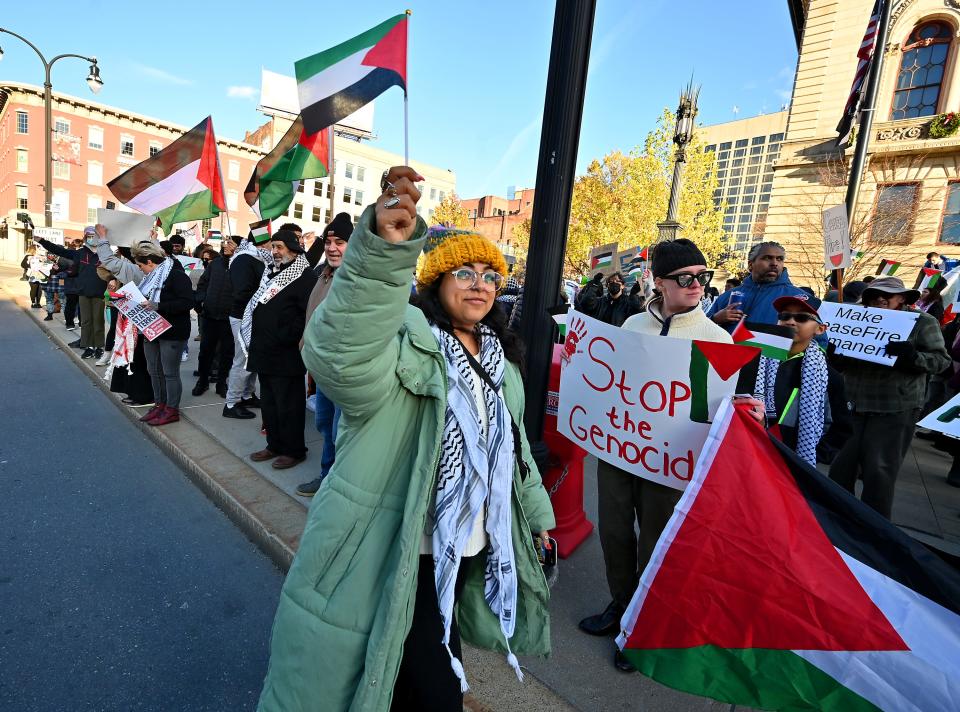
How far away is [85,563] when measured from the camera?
3.08 metres

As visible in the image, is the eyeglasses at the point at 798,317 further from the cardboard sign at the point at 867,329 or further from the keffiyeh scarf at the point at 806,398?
the cardboard sign at the point at 867,329

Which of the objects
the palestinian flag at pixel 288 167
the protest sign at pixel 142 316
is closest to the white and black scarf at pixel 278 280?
the palestinian flag at pixel 288 167

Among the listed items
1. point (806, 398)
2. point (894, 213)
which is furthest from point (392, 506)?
point (894, 213)

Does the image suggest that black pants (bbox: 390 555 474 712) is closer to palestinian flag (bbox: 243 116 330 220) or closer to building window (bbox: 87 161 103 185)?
palestinian flag (bbox: 243 116 330 220)

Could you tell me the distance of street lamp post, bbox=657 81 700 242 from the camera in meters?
10.8

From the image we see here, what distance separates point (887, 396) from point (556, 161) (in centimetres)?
322

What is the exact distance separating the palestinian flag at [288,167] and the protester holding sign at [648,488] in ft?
10.2

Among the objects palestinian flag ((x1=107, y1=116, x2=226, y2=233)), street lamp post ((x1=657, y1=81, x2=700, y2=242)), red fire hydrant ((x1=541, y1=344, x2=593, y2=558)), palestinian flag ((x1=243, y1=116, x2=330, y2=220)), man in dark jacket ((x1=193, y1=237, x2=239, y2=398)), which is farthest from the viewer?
street lamp post ((x1=657, y1=81, x2=700, y2=242))

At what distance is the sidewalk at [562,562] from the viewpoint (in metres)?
2.25

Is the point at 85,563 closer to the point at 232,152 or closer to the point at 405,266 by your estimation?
the point at 405,266

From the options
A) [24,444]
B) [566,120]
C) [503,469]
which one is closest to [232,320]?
[24,444]

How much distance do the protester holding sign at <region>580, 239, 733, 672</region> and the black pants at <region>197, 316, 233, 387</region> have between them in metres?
5.92

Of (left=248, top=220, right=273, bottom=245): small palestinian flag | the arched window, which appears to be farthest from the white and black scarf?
the arched window

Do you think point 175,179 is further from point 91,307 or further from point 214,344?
point 91,307
